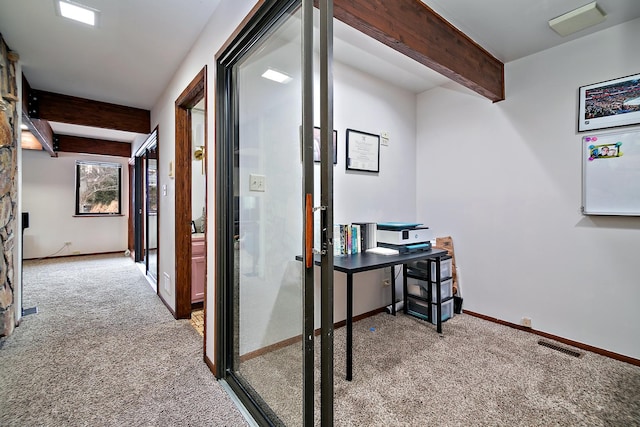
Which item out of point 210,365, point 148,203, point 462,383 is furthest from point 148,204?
point 462,383

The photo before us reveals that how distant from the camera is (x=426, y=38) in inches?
75.8

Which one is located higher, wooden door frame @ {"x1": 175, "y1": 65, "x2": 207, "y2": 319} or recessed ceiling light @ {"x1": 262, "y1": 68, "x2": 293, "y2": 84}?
recessed ceiling light @ {"x1": 262, "y1": 68, "x2": 293, "y2": 84}

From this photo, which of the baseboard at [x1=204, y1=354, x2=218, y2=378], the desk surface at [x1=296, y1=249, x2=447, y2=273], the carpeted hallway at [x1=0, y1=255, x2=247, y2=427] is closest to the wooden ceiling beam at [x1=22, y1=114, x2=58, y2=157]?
the carpeted hallway at [x1=0, y1=255, x2=247, y2=427]

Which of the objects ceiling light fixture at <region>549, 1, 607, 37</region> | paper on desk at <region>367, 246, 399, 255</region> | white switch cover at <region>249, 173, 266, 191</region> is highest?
ceiling light fixture at <region>549, 1, 607, 37</region>

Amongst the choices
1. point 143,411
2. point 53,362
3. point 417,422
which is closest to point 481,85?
point 417,422

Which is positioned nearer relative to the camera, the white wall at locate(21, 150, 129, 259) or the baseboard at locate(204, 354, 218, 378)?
the baseboard at locate(204, 354, 218, 378)

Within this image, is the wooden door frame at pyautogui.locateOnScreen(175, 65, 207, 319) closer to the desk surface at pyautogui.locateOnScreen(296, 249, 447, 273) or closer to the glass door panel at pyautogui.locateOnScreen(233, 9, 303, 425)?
the glass door panel at pyautogui.locateOnScreen(233, 9, 303, 425)

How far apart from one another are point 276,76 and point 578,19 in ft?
7.01

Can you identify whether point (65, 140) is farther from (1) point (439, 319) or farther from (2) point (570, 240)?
(2) point (570, 240)

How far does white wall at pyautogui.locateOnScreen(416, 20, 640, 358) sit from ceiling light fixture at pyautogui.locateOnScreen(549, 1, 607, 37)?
26 centimetres

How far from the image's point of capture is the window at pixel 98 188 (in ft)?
19.8

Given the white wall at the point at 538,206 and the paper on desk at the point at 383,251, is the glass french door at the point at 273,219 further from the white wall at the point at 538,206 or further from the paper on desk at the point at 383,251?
the white wall at the point at 538,206

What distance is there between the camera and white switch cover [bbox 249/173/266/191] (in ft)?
5.21

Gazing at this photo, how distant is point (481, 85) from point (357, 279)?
2.01 metres
